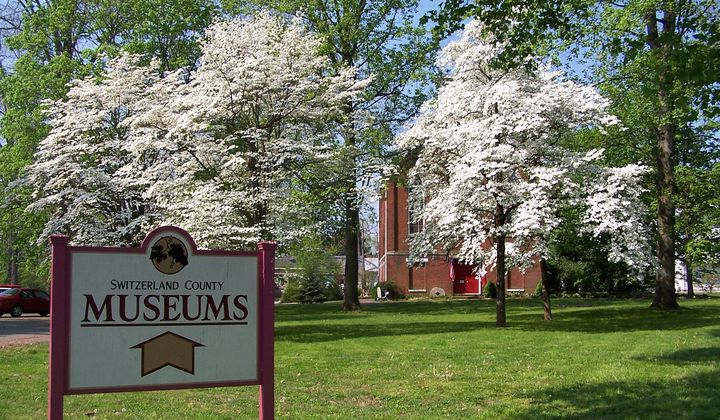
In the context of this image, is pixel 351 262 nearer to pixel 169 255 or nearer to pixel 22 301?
pixel 22 301

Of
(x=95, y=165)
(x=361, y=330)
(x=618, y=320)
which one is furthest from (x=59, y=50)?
(x=618, y=320)

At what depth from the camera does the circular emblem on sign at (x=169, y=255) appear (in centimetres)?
624

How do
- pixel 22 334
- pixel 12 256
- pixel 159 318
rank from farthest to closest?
pixel 12 256 < pixel 22 334 < pixel 159 318

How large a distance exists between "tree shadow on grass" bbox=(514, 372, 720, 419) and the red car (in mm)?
30452

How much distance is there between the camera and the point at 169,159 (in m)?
20.5

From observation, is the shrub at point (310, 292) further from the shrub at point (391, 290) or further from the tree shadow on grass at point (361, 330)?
the tree shadow on grass at point (361, 330)

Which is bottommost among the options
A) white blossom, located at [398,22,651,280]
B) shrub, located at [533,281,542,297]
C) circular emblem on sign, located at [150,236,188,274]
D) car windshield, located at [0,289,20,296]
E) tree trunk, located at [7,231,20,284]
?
shrub, located at [533,281,542,297]

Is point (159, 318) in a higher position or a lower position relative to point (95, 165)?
lower

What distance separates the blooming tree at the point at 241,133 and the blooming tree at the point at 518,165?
12.1 feet

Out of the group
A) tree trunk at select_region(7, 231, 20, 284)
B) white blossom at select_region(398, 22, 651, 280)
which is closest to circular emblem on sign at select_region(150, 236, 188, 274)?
white blossom at select_region(398, 22, 651, 280)

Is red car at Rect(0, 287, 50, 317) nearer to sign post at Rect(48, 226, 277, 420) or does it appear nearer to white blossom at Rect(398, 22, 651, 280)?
white blossom at Rect(398, 22, 651, 280)

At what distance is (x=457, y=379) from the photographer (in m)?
11.1

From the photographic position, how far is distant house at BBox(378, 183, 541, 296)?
1821 inches

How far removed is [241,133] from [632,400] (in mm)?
13050
